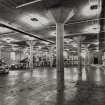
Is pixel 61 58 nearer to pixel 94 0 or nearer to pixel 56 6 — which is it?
pixel 56 6

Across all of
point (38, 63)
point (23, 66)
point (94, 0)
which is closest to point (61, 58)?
point (94, 0)

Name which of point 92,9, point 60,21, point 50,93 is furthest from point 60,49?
point 50,93

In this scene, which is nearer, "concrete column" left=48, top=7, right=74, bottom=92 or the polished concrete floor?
the polished concrete floor

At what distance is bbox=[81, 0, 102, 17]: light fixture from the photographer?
909 centimetres

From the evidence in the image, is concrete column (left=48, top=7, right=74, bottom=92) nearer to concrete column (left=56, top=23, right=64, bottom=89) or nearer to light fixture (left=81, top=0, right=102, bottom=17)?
concrete column (left=56, top=23, right=64, bottom=89)

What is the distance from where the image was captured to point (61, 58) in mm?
11203

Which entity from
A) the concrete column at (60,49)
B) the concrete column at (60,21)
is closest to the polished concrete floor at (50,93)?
the concrete column at (60,21)

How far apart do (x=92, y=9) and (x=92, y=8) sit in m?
0.25

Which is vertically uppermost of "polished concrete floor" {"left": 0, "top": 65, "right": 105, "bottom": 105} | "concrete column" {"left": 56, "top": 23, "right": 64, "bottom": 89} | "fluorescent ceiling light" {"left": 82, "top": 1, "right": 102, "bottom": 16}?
"fluorescent ceiling light" {"left": 82, "top": 1, "right": 102, "bottom": 16}

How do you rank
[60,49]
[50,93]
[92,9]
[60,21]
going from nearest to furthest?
[50,93]
[92,9]
[60,21]
[60,49]

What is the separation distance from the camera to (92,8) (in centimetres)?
989

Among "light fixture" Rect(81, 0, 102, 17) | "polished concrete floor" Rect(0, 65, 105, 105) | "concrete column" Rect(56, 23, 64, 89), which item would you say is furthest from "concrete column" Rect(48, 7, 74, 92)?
"polished concrete floor" Rect(0, 65, 105, 105)

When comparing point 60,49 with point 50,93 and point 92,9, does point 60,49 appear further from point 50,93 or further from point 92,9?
point 50,93

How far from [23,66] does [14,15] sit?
13.1 m
